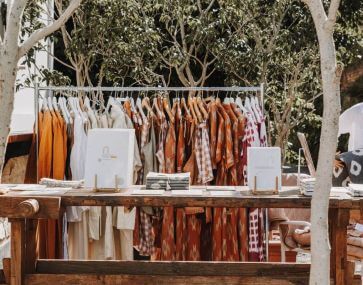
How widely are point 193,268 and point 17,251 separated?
3.60 feet

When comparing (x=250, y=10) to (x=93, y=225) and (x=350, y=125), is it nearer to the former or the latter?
(x=350, y=125)

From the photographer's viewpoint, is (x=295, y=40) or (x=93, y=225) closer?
(x=93, y=225)

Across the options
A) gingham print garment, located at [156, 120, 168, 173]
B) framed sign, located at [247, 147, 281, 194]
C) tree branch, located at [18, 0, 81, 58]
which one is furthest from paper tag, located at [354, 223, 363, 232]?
tree branch, located at [18, 0, 81, 58]

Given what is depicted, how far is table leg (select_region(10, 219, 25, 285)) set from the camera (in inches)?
164

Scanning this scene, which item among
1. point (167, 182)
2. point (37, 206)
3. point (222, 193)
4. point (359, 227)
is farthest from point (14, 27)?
point (359, 227)

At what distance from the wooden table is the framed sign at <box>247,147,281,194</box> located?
92mm

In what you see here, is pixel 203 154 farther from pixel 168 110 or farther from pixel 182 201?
pixel 182 201

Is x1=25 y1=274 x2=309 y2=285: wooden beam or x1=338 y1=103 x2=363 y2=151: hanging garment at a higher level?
x1=338 y1=103 x2=363 y2=151: hanging garment

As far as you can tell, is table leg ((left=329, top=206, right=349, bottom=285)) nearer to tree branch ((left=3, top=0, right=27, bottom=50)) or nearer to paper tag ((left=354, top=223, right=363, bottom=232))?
paper tag ((left=354, top=223, right=363, bottom=232))

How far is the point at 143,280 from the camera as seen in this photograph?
4.29m

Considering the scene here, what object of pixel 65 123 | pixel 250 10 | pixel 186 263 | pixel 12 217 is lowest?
pixel 186 263

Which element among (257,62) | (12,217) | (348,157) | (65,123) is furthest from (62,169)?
(257,62)

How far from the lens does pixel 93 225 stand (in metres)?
5.52

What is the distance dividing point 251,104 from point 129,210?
1377 mm
